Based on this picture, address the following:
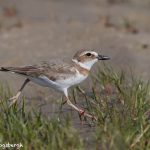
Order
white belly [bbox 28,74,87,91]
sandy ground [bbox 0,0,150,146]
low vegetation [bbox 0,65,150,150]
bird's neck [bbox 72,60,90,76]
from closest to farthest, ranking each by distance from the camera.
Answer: low vegetation [bbox 0,65,150,150] → white belly [bbox 28,74,87,91] → bird's neck [bbox 72,60,90,76] → sandy ground [bbox 0,0,150,146]

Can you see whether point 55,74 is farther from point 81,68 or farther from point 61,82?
point 81,68

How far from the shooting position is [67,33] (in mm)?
11789

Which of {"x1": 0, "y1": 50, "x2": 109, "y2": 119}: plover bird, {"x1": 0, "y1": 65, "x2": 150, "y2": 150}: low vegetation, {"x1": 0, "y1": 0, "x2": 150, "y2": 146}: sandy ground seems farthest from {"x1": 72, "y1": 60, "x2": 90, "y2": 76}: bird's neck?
{"x1": 0, "y1": 0, "x2": 150, "y2": 146}: sandy ground

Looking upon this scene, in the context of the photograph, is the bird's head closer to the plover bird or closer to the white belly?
the plover bird

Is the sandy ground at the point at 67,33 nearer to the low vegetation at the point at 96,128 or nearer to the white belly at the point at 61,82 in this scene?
the white belly at the point at 61,82

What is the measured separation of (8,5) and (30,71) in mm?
7862

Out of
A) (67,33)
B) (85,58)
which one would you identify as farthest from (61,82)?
(67,33)

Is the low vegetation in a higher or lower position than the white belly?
lower

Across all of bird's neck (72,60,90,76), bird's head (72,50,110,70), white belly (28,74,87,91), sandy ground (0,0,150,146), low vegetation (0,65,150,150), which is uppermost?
sandy ground (0,0,150,146)

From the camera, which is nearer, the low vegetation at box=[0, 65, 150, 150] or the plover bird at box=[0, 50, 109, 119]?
the low vegetation at box=[0, 65, 150, 150]

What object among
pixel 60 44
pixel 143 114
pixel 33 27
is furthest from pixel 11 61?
pixel 143 114

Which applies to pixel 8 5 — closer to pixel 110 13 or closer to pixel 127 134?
pixel 110 13

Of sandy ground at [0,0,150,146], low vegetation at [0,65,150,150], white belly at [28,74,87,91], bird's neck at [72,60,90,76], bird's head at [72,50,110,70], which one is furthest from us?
sandy ground at [0,0,150,146]

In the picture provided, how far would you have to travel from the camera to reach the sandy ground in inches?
387
